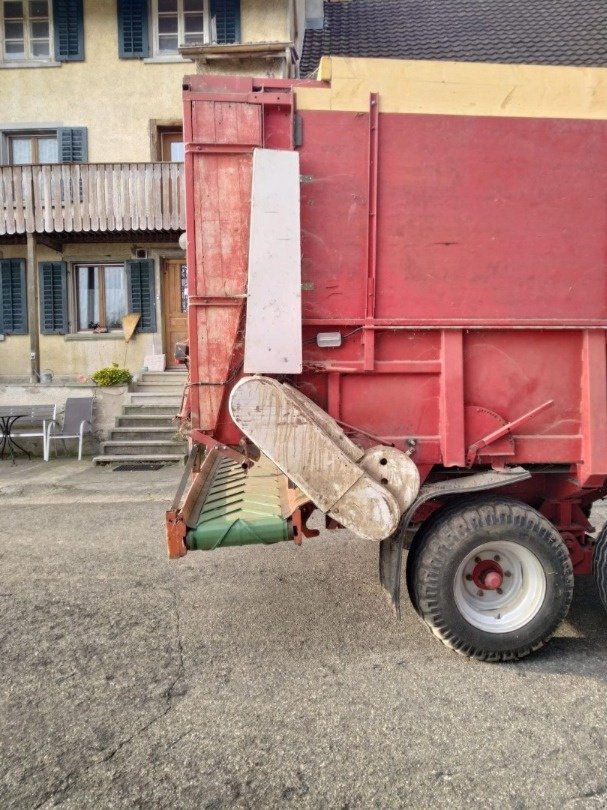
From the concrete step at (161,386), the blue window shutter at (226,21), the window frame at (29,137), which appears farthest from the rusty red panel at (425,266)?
the window frame at (29,137)

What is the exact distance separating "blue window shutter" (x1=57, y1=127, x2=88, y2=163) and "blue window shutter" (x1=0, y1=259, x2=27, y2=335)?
281 centimetres

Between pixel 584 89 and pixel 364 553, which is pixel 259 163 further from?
pixel 364 553

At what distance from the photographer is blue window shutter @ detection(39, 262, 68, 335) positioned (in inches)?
544

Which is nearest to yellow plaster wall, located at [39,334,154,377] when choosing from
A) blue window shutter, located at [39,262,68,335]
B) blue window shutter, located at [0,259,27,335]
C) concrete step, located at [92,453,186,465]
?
blue window shutter, located at [39,262,68,335]

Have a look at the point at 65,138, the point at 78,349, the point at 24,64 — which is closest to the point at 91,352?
the point at 78,349

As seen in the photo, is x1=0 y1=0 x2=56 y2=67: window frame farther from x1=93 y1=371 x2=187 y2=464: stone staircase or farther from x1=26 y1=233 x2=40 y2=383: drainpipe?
x1=93 y1=371 x2=187 y2=464: stone staircase

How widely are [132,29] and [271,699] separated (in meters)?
15.6

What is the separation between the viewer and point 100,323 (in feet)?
46.8

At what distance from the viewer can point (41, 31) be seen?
13.9 metres

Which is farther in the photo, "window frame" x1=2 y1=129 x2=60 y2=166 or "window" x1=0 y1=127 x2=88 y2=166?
"window frame" x1=2 y1=129 x2=60 y2=166

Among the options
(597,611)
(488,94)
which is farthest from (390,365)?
(597,611)

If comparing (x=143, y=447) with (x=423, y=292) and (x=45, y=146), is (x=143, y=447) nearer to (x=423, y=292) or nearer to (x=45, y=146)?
(x=423, y=292)

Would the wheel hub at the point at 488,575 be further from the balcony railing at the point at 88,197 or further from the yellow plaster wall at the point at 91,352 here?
the yellow plaster wall at the point at 91,352

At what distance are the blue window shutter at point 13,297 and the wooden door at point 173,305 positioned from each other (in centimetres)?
347
